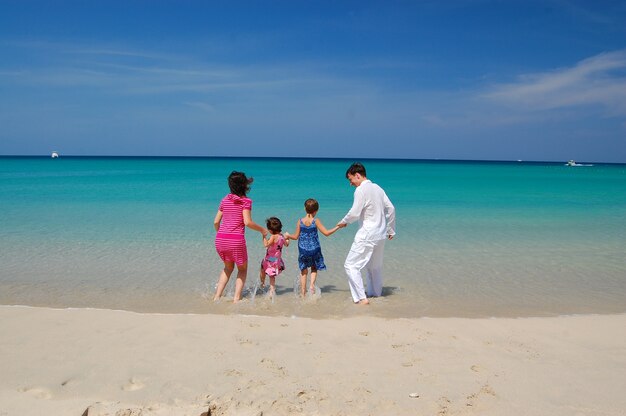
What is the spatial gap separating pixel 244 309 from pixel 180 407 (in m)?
2.64

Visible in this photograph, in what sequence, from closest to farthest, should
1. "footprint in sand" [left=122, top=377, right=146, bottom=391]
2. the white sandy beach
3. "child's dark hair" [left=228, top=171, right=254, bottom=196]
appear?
the white sandy beach → "footprint in sand" [left=122, top=377, right=146, bottom=391] → "child's dark hair" [left=228, top=171, right=254, bottom=196]

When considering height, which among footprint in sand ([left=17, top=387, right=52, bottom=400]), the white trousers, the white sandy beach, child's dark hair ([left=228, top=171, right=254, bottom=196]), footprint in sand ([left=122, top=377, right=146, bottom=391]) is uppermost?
child's dark hair ([left=228, top=171, right=254, bottom=196])

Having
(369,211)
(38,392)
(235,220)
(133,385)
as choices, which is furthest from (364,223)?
(38,392)

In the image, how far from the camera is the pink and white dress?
6.03 m

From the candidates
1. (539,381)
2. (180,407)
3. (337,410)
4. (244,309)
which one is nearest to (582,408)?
(539,381)

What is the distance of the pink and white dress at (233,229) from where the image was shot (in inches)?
237

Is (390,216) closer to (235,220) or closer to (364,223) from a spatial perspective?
(364,223)

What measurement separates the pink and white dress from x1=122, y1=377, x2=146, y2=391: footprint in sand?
2495mm

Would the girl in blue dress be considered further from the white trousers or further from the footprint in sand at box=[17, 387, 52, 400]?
the footprint in sand at box=[17, 387, 52, 400]

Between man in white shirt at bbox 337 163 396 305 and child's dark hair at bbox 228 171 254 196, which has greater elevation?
child's dark hair at bbox 228 171 254 196

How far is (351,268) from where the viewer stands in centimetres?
627

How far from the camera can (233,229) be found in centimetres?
605

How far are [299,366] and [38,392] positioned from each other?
1968mm

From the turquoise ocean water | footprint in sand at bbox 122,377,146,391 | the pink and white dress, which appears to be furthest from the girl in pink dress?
footprint in sand at bbox 122,377,146,391
